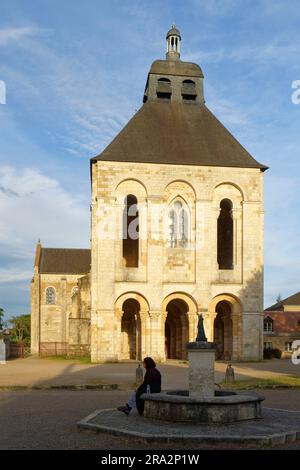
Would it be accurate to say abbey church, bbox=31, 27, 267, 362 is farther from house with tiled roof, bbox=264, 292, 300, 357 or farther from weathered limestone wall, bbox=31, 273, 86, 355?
weathered limestone wall, bbox=31, 273, 86, 355

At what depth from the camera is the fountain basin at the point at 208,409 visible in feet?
39.7

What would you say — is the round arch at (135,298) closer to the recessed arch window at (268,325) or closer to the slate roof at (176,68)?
the slate roof at (176,68)

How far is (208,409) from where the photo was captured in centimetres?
1213

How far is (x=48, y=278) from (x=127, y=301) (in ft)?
101

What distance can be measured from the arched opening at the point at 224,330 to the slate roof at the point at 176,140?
9.13m

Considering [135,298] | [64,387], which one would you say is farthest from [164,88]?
[64,387]

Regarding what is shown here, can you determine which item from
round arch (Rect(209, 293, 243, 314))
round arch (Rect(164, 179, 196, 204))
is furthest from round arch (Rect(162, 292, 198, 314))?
round arch (Rect(164, 179, 196, 204))

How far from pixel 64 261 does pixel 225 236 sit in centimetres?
3308

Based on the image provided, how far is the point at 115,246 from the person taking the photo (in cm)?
3800

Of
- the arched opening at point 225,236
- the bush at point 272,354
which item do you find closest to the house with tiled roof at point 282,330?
the bush at point 272,354

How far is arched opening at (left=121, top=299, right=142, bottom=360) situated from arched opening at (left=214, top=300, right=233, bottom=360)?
5.29 m

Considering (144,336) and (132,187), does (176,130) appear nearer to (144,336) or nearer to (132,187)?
(132,187)

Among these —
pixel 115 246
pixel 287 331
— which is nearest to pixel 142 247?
pixel 115 246
